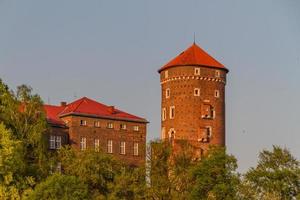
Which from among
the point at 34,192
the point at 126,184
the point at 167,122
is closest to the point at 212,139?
the point at 167,122

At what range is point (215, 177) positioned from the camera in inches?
2719

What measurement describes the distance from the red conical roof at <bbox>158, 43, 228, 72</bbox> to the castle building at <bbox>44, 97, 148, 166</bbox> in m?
5.82

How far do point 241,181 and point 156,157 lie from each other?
7834 millimetres

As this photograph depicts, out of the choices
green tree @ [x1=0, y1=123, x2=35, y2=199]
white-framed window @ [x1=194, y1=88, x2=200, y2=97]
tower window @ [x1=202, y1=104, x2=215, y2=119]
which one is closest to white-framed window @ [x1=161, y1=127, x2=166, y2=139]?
tower window @ [x1=202, y1=104, x2=215, y2=119]

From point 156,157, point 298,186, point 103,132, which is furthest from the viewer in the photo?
point 103,132

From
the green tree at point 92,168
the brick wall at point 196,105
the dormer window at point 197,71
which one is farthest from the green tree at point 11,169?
the dormer window at point 197,71

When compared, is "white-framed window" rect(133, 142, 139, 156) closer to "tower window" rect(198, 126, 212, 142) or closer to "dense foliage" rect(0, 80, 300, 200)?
"tower window" rect(198, 126, 212, 142)

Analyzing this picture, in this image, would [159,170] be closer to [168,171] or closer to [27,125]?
[168,171]

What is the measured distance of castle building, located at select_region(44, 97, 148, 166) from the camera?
7675cm

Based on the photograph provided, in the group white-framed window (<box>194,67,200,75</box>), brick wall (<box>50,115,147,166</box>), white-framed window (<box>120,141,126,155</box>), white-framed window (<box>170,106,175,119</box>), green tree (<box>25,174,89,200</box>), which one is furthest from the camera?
white-framed window (<box>194,67,200,75</box>)

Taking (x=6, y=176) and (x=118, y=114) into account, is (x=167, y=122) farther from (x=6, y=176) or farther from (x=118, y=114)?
(x=6, y=176)

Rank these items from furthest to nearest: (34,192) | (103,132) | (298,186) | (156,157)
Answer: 1. (103,132)
2. (156,157)
3. (298,186)
4. (34,192)

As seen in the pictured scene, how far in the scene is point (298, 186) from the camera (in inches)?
2557

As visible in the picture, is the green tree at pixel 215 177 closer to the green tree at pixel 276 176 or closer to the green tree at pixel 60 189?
the green tree at pixel 276 176
